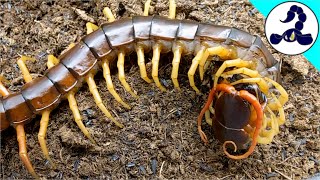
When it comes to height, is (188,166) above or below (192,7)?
below

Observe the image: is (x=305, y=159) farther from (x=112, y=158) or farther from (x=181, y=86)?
(x=112, y=158)

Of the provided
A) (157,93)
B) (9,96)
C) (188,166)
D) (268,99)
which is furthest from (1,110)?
(268,99)

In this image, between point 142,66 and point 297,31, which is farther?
point 142,66

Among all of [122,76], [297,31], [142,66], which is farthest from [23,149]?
[297,31]

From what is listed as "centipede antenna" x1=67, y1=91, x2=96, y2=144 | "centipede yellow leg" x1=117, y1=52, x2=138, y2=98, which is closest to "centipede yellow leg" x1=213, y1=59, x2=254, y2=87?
"centipede yellow leg" x1=117, y1=52, x2=138, y2=98

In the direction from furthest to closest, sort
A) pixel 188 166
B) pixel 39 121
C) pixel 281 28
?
pixel 39 121 → pixel 188 166 → pixel 281 28

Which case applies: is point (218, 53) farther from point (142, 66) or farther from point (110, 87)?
point (110, 87)

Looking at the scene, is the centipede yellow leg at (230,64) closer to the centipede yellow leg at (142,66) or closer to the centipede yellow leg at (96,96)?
the centipede yellow leg at (142,66)

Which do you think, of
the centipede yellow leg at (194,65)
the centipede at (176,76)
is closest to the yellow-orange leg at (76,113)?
the centipede at (176,76)
